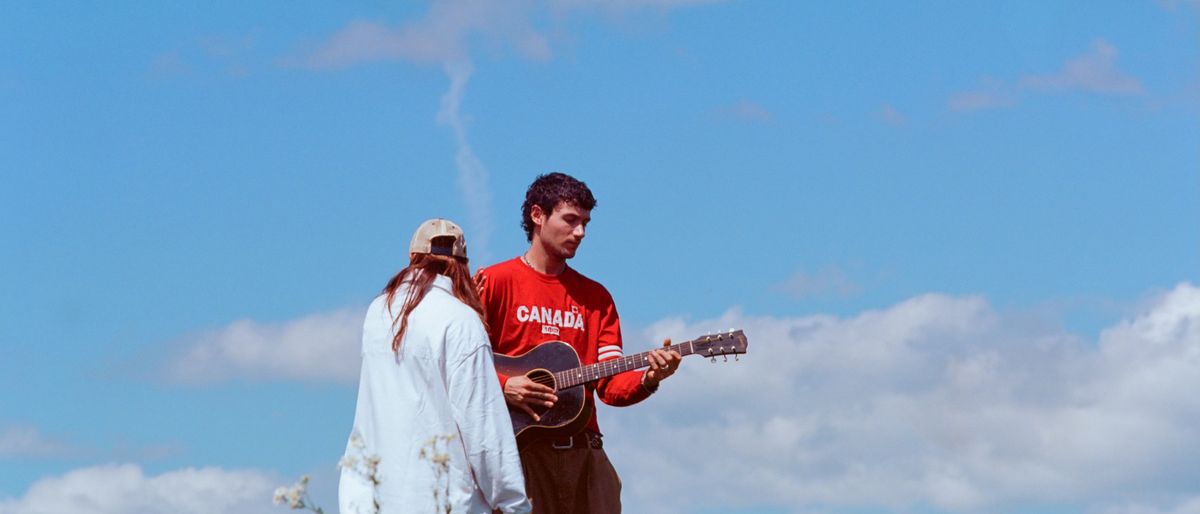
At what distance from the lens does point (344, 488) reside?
5684 mm

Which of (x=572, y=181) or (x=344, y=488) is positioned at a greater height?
(x=572, y=181)

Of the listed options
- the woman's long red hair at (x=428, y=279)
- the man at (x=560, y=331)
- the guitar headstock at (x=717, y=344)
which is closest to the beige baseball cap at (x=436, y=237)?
the woman's long red hair at (x=428, y=279)

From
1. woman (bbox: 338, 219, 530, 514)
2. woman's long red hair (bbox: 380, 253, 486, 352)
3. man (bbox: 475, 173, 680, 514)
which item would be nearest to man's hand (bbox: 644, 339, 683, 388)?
man (bbox: 475, 173, 680, 514)

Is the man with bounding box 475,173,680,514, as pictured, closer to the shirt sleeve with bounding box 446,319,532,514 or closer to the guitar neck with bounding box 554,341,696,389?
the guitar neck with bounding box 554,341,696,389

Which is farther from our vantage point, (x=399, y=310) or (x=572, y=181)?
(x=572, y=181)

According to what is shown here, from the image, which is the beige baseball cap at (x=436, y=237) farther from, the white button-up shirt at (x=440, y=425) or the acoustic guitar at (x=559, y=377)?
the acoustic guitar at (x=559, y=377)

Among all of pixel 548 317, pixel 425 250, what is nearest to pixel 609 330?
pixel 548 317

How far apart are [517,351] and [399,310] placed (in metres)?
Result: 1.68

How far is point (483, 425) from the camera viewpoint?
220 inches

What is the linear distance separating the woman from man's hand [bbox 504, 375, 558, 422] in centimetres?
145

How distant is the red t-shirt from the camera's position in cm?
737

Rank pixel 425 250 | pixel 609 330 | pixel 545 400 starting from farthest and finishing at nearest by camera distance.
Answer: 1. pixel 609 330
2. pixel 545 400
3. pixel 425 250

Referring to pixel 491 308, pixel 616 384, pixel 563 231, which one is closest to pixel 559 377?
pixel 616 384

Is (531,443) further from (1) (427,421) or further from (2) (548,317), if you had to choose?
(1) (427,421)
